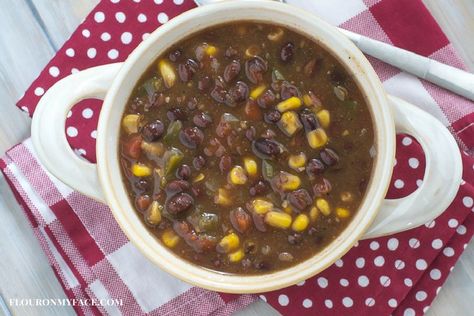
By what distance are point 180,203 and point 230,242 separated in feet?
0.48

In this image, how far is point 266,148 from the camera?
1.43m

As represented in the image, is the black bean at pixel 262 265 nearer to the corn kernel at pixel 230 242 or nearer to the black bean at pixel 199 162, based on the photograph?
the corn kernel at pixel 230 242

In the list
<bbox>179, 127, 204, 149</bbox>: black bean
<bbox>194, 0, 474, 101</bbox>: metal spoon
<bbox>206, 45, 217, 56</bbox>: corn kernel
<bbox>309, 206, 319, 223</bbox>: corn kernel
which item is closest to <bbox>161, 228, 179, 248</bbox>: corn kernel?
<bbox>179, 127, 204, 149</bbox>: black bean

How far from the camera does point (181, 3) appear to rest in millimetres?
1727

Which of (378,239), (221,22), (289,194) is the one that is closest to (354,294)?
(378,239)

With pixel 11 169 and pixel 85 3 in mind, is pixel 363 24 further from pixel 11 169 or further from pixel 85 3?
pixel 11 169

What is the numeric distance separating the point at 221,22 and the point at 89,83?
1.09 feet

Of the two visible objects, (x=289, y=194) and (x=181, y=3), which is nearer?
(x=289, y=194)

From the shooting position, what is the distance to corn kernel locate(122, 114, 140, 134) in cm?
149

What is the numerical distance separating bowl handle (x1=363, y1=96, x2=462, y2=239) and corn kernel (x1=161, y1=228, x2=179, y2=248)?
48cm

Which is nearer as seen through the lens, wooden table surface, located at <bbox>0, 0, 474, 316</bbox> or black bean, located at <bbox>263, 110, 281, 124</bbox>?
black bean, located at <bbox>263, 110, 281, 124</bbox>

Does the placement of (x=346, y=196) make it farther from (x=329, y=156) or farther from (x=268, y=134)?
(x=268, y=134)

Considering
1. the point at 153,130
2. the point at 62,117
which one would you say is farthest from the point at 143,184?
the point at 62,117

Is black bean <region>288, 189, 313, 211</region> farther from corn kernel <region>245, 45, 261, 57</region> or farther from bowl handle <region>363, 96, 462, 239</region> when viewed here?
corn kernel <region>245, 45, 261, 57</region>
